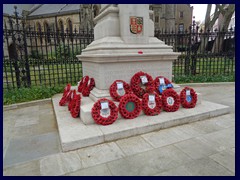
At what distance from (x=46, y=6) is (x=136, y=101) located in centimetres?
3768

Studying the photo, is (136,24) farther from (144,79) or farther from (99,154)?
(99,154)

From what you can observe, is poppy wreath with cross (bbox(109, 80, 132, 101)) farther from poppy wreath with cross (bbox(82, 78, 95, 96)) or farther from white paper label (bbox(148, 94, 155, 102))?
poppy wreath with cross (bbox(82, 78, 95, 96))

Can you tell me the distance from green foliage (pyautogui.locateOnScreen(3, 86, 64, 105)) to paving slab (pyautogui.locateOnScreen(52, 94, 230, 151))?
1861 mm

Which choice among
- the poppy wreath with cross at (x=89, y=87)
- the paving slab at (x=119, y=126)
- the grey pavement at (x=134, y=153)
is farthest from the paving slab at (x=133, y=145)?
the poppy wreath with cross at (x=89, y=87)

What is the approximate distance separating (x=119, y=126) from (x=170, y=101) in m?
1.31

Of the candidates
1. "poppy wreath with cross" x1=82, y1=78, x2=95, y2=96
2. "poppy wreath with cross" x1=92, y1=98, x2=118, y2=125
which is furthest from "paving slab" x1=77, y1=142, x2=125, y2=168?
"poppy wreath with cross" x1=82, y1=78, x2=95, y2=96

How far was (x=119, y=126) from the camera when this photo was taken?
2961 millimetres

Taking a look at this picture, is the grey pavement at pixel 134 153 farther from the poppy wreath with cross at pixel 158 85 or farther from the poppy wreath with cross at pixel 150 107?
the poppy wreath with cross at pixel 158 85

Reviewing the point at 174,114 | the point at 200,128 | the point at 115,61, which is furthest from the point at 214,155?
the point at 115,61

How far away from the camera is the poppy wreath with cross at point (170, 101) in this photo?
3557 millimetres

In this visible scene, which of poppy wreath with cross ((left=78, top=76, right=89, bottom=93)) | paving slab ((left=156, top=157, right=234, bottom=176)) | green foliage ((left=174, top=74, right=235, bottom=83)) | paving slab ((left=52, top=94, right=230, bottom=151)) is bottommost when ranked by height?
paving slab ((left=156, top=157, right=234, bottom=176))

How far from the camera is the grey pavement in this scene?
2.07 m

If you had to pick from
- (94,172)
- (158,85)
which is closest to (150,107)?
Result: (158,85)
